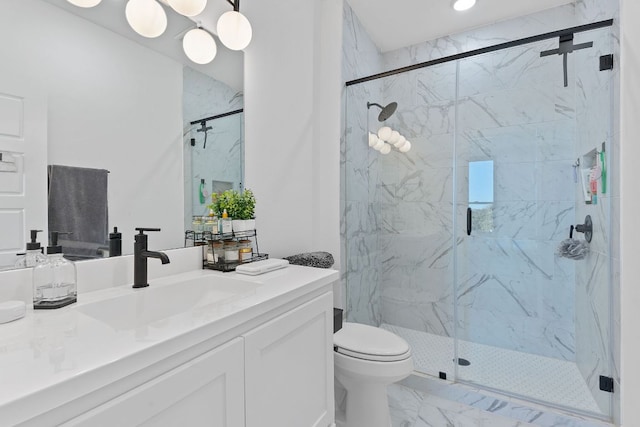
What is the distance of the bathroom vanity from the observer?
48 cm

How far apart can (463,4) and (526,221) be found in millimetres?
1712

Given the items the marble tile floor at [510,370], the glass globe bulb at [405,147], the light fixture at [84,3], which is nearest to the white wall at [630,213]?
the marble tile floor at [510,370]

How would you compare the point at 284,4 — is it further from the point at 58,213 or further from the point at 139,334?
the point at 139,334

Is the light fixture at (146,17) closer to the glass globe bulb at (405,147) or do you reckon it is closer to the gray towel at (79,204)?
the gray towel at (79,204)

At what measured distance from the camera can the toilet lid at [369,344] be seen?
150 centimetres

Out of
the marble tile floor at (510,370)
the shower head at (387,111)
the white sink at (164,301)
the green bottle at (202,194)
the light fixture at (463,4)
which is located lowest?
the marble tile floor at (510,370)

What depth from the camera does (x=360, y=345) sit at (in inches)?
63.6

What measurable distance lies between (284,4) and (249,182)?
114 centimetres

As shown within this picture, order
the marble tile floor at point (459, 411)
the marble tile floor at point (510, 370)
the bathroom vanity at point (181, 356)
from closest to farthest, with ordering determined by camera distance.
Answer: the bathroom vanity at point (181, 356) < the marble tile floor at point (459, 411) < the marble tile floor at point (510, 370)

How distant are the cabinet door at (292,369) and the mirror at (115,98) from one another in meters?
0.62

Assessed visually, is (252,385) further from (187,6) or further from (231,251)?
(187,6)

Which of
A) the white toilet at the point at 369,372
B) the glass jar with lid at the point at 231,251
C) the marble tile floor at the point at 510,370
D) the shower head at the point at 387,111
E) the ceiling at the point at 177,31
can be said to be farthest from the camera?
the shower head at the point at 387,111

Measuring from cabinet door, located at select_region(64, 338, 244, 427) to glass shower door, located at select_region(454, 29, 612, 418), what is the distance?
190 cm

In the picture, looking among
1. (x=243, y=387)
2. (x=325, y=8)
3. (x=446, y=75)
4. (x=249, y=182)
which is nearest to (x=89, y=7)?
(x=249, y=182)
